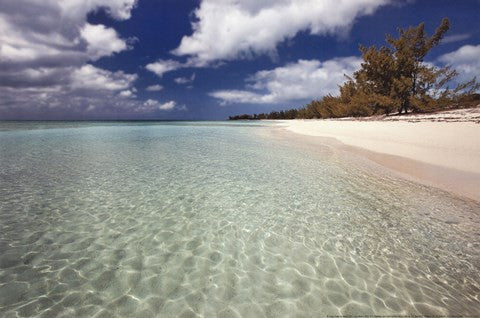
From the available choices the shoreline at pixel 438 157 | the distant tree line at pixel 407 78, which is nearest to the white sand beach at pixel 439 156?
the shoreline at pixel 438 157

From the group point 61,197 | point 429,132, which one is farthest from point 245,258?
point 429,132

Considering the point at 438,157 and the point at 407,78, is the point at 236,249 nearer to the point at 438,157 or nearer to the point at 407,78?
the point at 438,157

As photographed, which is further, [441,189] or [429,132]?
[429,132]

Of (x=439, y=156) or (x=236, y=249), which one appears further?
(x=439, y=156)

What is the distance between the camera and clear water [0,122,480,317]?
3.21 m

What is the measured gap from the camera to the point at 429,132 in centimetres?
1761

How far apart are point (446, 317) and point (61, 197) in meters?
8.48

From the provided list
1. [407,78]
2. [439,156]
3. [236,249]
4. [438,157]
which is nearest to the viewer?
[236,249]

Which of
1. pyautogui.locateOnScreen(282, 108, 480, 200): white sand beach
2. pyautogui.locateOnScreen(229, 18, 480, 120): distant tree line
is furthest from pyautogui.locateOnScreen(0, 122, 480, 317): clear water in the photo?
pyautogui.locateOnScreen(229, 18, 480, 120): distant tree line

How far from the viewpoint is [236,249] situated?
4.50 meters

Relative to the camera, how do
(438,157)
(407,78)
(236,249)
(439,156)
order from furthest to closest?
(407,78) < (439,156) < (438,157) < (236,249)

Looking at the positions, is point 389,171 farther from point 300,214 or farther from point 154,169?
point 154,169

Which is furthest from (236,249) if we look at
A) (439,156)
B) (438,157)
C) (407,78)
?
(407,78)

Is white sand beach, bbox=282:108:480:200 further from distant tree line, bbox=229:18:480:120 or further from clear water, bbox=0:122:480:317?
distant tree line, bbox=229:18:480:120
